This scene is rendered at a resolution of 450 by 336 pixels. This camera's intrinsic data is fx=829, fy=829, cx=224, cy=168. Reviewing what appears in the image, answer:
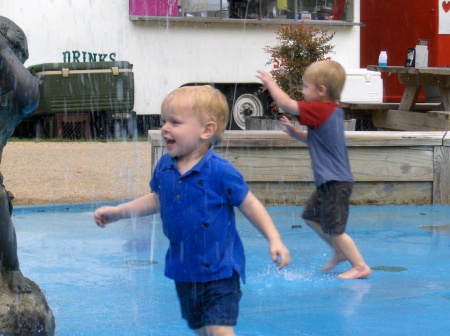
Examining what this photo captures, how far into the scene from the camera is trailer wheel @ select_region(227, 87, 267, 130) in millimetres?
13211

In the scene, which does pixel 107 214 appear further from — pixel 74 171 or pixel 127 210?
pixel 74 171

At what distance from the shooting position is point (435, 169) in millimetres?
7484

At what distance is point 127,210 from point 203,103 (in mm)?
518

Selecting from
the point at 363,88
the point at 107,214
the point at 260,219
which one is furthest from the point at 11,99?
the point at 363,88

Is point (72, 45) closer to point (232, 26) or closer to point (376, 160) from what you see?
point (232, 26)

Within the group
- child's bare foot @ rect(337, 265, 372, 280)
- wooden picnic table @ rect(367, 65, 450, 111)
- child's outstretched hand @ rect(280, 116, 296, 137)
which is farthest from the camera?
wooden picnic table @ rect(367, 65, 450, 111)

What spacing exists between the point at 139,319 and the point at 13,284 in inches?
35.1

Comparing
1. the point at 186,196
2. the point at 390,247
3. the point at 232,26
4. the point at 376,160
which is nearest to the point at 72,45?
the point at 232,26

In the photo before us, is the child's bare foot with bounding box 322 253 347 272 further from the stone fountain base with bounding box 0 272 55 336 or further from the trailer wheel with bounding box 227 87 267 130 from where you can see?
the trailer wheel with bounding box 227 87 267 130

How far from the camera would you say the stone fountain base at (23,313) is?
328 cm

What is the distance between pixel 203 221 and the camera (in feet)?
9.89

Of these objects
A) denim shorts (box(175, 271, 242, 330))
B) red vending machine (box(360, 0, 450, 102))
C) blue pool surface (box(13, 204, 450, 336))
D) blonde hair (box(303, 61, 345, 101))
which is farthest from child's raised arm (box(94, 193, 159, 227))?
red vending machine (box(360, 0, 450, 102))

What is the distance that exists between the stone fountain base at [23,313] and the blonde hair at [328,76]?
2302 millimetres

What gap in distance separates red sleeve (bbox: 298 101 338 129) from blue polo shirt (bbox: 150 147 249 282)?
190cm
